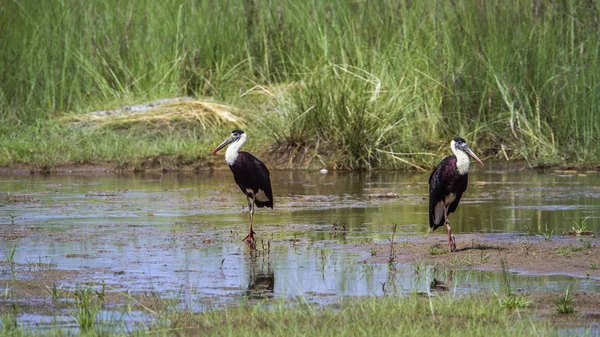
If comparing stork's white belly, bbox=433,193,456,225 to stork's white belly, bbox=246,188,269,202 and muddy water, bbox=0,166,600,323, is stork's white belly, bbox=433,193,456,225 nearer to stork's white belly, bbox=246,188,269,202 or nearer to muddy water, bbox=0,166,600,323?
muddy water, bbox=0,166,600,323

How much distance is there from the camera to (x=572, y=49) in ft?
47.2

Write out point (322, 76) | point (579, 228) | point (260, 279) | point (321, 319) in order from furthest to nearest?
point (322, 76) < point (579, 228) < point (260, 279) < point (321, 319)

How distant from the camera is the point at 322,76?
15008 millimetres

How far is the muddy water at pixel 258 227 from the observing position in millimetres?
7133

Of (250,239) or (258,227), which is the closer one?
(250,239)

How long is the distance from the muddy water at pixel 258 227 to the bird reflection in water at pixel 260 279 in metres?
0.01

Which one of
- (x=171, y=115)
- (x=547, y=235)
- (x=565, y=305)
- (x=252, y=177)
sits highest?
(x=171, y=115)

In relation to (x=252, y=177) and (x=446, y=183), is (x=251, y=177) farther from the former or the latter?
(x=446, y=183)

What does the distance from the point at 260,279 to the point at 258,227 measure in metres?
2.84

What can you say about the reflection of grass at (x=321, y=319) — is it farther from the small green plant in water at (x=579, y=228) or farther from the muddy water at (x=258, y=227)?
the small green plant in water at (x=579, y=228)

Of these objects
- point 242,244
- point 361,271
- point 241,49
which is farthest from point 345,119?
point 361,271

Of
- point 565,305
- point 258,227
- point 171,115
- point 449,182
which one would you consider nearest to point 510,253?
point 449,182

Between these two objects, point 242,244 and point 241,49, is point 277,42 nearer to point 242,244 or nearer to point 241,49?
point 241,49

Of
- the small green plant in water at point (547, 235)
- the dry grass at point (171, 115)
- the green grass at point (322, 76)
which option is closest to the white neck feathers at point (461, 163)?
the small green plant in water at point (547, 235)
